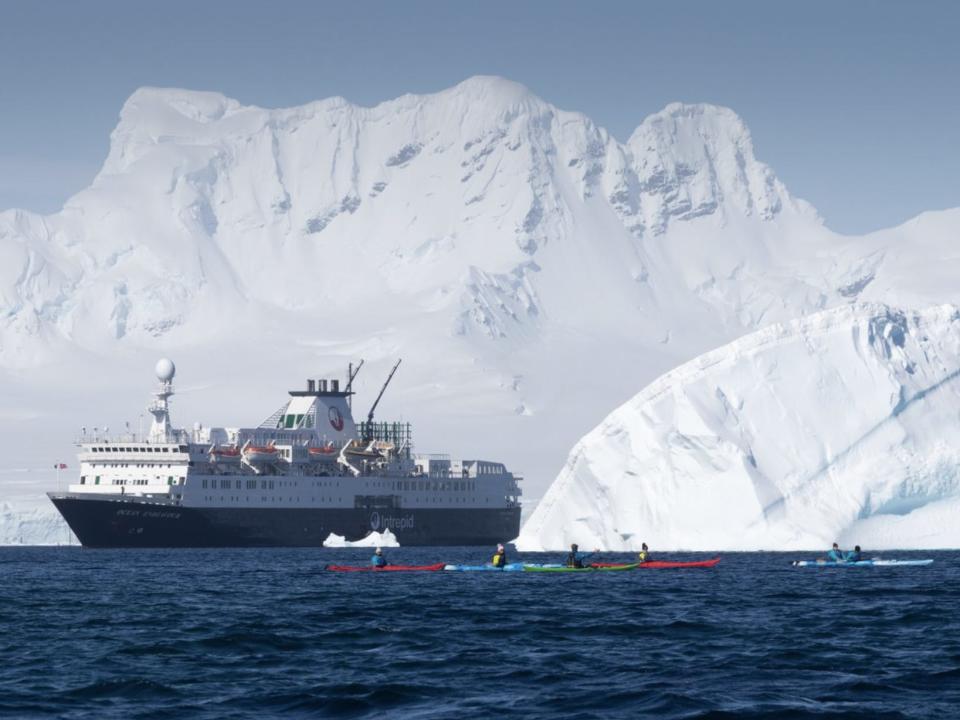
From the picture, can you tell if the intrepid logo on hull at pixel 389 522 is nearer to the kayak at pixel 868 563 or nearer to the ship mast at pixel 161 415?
the ship mast at pixel 161 415

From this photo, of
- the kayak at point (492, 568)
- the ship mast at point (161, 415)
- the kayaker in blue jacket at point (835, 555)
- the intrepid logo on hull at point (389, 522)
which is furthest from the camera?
the intrepid logo on hull at point (389, 522)

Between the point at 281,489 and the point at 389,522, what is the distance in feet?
34.2

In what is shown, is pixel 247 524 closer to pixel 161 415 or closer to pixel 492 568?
pixel 161 415

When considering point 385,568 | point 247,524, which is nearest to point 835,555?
point 385,568

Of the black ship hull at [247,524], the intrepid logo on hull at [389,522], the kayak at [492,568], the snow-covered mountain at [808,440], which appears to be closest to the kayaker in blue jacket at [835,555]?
the snow-covered mountain at [808,440]

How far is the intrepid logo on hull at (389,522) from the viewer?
148500 millimetres

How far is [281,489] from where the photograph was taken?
5659 inches

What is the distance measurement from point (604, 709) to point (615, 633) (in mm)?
14504

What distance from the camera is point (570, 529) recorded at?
10494cm

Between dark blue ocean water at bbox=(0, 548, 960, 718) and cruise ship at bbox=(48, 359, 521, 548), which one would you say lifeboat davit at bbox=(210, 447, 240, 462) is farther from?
dark blue ocean water at bbox=(0, 548, 960, 718)

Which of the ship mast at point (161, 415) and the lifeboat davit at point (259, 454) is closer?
the lifeboat davit at point (259, 454)

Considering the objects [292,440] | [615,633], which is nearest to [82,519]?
[292,440]

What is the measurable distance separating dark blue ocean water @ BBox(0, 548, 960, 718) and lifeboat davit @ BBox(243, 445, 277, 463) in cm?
6491

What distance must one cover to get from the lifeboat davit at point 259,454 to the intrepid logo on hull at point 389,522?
9.31 m
